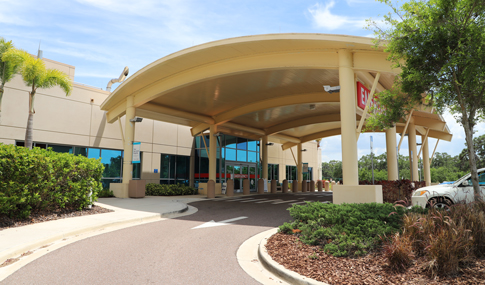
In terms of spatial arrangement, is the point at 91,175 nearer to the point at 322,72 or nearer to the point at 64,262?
the point at 64,262

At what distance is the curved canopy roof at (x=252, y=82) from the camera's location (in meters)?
12.0

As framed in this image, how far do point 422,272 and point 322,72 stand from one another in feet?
39.0

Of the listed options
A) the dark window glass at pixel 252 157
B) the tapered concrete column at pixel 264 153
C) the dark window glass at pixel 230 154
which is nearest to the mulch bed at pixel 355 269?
the dark window glass at pixel 230 154

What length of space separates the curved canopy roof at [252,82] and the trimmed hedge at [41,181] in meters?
6.47

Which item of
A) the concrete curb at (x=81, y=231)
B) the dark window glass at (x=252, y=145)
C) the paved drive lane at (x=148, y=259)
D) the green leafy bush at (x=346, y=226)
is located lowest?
the paved drive lane at (x=148, y=259)

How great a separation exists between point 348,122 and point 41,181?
10.2 m

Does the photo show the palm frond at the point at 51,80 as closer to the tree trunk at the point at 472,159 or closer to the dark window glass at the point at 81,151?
the dark window glass at the point at 81,151

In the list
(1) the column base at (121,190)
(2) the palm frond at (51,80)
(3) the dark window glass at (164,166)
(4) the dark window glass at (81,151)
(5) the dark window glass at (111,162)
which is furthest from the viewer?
(3) the dark window glass at (164,166)

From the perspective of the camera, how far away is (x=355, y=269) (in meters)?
4.82

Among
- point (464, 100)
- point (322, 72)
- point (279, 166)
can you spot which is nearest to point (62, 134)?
point (322, 72)

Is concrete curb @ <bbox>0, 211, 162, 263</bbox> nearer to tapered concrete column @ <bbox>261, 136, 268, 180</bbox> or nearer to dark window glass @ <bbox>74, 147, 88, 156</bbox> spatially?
dark window glass @ <bbox>74, 147, 88, 156</bbox>

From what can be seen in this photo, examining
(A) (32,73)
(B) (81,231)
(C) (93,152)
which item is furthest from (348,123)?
(C) (93,152)

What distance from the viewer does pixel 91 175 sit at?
39.4 feet

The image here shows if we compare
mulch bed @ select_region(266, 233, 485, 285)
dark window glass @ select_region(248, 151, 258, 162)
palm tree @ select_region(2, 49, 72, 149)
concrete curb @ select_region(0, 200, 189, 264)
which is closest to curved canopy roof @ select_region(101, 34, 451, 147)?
dark window glass @ select_region(248, 151, 258, 162)
